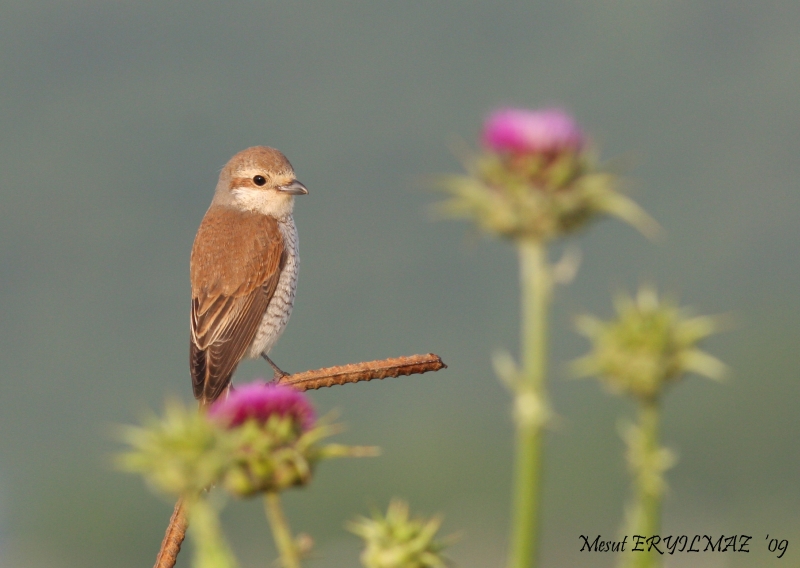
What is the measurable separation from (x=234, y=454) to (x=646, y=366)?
2.68 ft

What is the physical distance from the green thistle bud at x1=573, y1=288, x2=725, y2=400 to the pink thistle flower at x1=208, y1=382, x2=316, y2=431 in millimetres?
712

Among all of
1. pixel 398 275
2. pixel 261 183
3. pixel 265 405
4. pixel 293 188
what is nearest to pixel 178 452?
pixel 265 405

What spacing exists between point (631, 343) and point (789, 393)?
395 feet

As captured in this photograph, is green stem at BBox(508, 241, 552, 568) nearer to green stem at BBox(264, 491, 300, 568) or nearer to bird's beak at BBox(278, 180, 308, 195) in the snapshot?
green stem at BBox(264, 491, 300, 568)

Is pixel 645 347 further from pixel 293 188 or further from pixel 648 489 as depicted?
pixel 293 188

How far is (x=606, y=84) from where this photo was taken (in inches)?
7037

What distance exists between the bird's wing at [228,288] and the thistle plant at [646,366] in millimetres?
5782

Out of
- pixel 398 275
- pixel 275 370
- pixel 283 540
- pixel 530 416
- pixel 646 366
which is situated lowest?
pixel 283 540

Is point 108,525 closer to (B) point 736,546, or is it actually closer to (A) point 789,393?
(A) point 789,393

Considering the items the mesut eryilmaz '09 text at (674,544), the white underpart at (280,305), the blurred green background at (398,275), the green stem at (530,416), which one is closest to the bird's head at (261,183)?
the white underpart at (280,305)

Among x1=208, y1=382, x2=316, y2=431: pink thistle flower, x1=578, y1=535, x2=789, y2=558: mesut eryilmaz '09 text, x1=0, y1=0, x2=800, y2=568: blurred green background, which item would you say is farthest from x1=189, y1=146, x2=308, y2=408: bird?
x1=0, y1=0, x2=800, y2=568: blurred green background

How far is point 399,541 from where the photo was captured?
2.80 m

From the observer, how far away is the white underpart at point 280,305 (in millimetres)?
8688

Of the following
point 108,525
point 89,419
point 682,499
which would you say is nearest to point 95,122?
point 89,419
